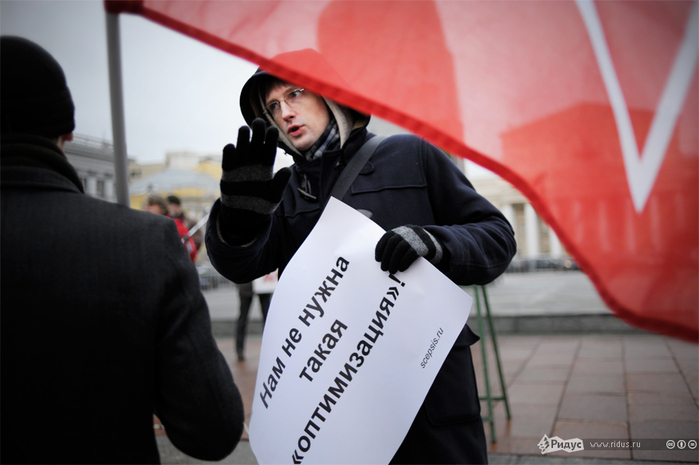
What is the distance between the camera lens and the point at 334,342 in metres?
1.37

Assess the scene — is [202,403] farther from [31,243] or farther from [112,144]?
[112,144]

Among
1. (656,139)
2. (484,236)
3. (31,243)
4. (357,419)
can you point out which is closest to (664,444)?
(484,236)

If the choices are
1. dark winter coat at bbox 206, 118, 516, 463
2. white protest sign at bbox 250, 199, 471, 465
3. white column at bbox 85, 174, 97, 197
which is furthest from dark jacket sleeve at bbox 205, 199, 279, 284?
white column at bbox 85, 174, 97, 197

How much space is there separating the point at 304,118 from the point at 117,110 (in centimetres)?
68

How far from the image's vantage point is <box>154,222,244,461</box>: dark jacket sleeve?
1067mm

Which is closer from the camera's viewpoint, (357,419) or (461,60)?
(461,60)

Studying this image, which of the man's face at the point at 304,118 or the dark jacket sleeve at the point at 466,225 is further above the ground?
the man's face at the point at 304,118

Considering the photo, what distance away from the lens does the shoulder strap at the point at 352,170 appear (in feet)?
5.34

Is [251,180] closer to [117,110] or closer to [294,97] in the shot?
[117,110]

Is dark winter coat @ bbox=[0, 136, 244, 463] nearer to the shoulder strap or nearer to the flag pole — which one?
the flag pole

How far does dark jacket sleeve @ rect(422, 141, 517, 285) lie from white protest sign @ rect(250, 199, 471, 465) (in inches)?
4.1

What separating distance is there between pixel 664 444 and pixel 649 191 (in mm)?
2820

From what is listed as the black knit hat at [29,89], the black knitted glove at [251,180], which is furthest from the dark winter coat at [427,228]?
the black knit hat at [29,89]

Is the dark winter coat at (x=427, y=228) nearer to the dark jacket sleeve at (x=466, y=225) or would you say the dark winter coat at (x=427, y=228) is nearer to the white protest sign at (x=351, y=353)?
Answer: the dark jacket sleeve at (x=466, y=225)
